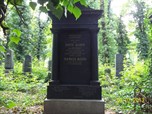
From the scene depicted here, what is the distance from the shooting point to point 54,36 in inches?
273

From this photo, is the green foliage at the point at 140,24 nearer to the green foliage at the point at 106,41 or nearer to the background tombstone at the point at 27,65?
the green foliage at the point at 106,41

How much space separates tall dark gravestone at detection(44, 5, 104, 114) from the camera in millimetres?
6711

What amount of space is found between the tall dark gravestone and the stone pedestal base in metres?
0.15

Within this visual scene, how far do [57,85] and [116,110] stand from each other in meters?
1.83

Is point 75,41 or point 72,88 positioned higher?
point 75,41

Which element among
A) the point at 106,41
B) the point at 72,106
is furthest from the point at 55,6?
the point at 106,41

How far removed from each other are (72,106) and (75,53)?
1.38 m

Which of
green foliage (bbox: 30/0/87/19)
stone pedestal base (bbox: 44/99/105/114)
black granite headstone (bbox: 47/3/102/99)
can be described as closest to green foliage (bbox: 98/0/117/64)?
black granite headstone (bbox: 47/3/102/99)

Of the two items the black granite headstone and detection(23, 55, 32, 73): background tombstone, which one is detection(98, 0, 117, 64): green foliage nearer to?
detection(23, 55, 32, 73): background tombstone

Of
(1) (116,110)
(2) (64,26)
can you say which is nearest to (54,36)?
(2) (64,26)

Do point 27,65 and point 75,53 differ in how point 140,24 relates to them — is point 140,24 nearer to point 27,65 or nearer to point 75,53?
point 27,65

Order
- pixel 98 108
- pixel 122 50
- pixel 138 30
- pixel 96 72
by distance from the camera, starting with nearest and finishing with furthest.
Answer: pixel 98 108
pixel 96 72
pixel 138 30
pixel 122 50

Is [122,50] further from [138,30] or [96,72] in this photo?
[96,72]

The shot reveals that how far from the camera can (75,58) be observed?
6.83m
